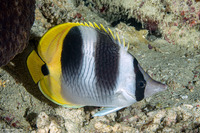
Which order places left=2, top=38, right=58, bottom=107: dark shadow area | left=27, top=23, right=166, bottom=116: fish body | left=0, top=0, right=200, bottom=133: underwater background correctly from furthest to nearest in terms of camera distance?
left=2, top=38, right=58, bottom=107: dark shadow area
left=0, top=0, right=200, bottom=133: underwater background
left=27, top=23, right=166, bottom=116: fish body

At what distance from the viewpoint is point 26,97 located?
2.63m

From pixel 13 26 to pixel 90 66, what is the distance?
0.96 meters

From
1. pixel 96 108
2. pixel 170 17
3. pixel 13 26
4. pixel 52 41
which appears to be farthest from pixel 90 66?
pixel 170 17

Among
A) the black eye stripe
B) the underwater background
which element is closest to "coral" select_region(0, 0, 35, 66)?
the underwater background

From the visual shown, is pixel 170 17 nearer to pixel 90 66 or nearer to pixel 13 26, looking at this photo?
pixel 90 66

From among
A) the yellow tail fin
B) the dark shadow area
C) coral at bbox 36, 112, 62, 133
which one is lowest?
coral at bbox 36, 112, 62, 133

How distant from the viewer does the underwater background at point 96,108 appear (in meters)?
2.13

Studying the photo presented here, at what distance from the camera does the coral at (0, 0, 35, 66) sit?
1.76m

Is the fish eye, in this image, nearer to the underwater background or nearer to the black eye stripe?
the black eye stripe

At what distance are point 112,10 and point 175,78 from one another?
9.44 ft

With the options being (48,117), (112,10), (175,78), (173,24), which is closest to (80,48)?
(48,117)

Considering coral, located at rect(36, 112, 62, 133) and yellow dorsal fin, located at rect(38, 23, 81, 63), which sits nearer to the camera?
yellow dorsal fin, located at rect(38, 23, 81, 63)

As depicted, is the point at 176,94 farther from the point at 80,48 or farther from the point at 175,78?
the point at 80,48

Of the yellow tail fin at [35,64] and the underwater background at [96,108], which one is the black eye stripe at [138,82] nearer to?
the underwater background at [96,108]
